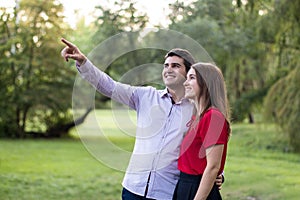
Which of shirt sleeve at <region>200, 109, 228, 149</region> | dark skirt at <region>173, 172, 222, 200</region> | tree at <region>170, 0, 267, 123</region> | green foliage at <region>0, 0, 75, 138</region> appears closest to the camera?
shirt sleeve at <region>200, 109, 228, 149</region>

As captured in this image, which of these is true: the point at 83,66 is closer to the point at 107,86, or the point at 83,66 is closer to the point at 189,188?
the point at 107,86

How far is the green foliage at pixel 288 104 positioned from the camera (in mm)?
9978

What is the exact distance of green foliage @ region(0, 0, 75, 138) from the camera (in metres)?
15.8

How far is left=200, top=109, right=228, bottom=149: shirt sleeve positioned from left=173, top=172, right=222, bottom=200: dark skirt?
8.1 inches

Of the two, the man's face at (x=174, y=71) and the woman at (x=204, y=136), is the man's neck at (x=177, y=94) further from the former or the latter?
the woman at (x=204, y=136)

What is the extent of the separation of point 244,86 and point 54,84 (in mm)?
9015

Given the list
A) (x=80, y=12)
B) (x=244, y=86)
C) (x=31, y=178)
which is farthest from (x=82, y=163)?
(x=244, y=86)

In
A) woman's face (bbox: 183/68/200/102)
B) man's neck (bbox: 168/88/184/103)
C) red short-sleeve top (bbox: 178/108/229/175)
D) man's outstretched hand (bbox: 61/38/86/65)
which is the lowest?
red short-sleeve top (bbox: 178/108/229/175)

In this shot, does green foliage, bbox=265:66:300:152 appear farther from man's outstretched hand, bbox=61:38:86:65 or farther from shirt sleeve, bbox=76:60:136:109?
man's outstretched hand, bbox=61:38:86:65

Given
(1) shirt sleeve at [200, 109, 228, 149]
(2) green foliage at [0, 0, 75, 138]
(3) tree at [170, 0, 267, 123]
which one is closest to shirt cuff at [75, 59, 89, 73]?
(1) shirt sleeve at [200, 109, 228, 149]

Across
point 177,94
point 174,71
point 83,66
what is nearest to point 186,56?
point 174,71

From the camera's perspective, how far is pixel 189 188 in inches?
99.8

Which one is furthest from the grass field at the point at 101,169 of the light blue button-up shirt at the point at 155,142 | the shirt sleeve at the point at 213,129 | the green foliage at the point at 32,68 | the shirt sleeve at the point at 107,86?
the green foliage at the point at 32,68

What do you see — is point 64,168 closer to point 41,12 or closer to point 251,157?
point 251,157
